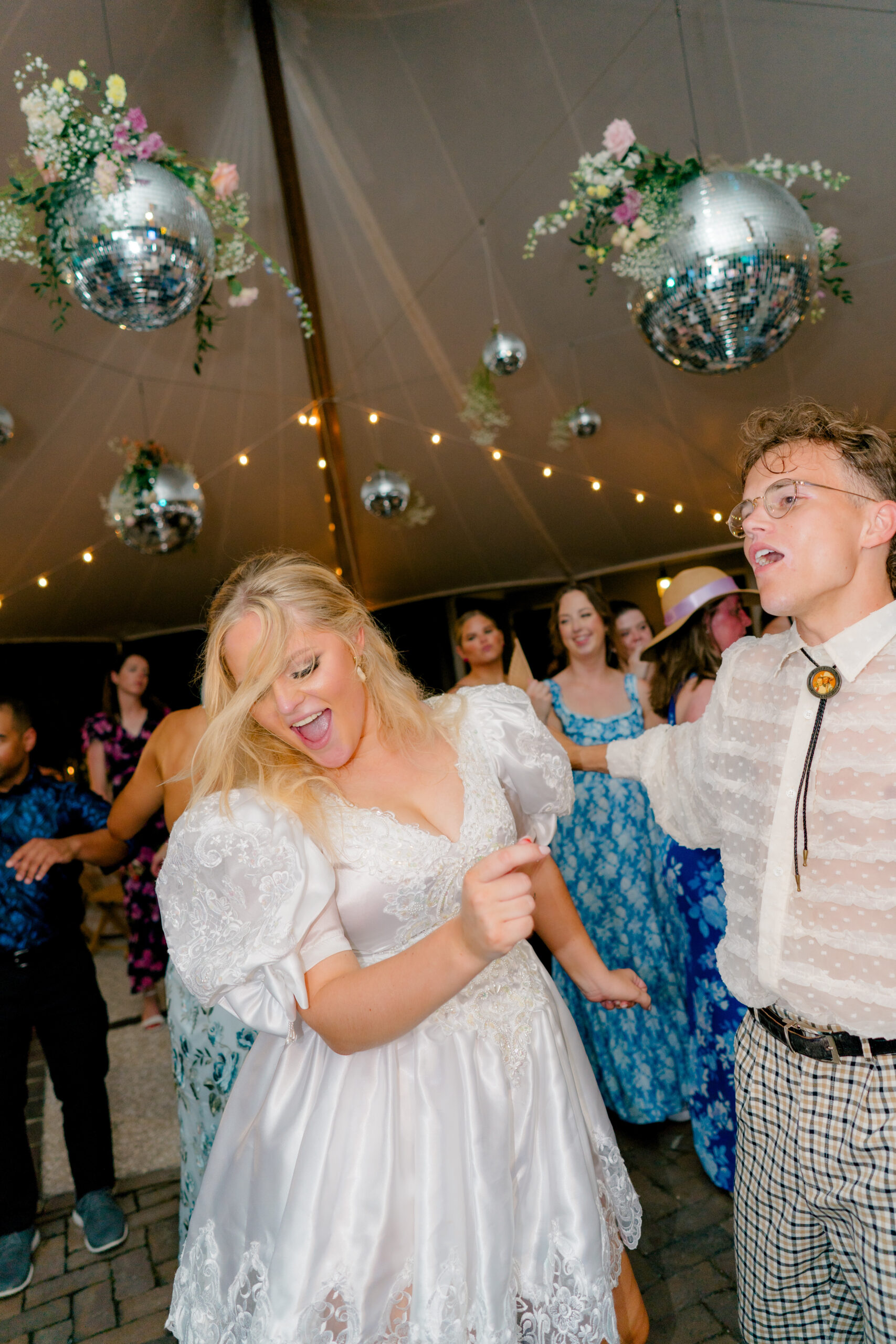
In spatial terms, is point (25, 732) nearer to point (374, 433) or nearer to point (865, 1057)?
point (865, 1057)

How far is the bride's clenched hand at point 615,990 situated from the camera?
151 centimetres

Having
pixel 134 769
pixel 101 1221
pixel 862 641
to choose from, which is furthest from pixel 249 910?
pixel 134 769

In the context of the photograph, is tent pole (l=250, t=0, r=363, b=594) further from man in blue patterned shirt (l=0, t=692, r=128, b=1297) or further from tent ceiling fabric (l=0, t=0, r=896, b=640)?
man in blue patterned shirt (l=0, t=692, r=128, b=1297)

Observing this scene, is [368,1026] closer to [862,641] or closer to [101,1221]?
[862,641]

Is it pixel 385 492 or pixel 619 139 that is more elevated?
pixel 619 139

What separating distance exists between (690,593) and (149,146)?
2077mm

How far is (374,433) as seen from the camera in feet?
19.5

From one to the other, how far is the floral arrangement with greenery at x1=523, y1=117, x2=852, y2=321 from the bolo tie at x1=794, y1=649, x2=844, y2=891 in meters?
1.76

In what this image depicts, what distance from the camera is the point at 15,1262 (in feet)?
7.71

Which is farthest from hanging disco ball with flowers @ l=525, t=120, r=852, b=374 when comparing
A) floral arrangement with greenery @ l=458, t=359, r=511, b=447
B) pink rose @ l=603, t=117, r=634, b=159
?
floral arrangement with greenery @ l=458, t=359, r=511, b=447

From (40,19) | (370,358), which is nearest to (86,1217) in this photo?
(40,19)

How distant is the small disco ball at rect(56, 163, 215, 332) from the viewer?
237cm

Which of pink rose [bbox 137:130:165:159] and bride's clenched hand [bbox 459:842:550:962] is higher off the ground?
pink rose [bbox 137:130:165:159]

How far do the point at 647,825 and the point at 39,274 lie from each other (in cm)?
350
